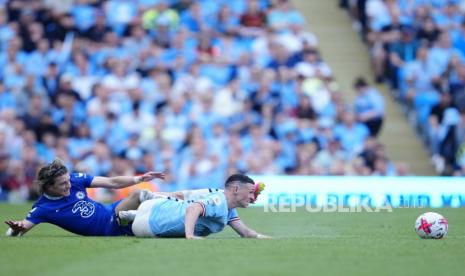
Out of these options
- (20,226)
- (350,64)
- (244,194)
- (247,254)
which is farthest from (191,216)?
(350,64)

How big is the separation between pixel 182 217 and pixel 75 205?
1464mm

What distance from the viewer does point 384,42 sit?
27.5 meters

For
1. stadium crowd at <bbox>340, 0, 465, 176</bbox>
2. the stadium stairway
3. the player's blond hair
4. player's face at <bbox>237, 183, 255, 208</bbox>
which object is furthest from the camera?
the stadium stairway

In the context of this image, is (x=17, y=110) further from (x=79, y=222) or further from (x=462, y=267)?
(x=462, y=267)

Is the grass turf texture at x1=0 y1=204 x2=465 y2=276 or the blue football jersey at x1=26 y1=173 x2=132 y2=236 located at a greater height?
the blue football jersey at x1=26 y1=173 x2=132 y2=236

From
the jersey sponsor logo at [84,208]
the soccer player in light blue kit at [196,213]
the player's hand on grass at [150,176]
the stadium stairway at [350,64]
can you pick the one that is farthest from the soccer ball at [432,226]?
the stadium stairway at [350,64]

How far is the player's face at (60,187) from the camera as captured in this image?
1379cm

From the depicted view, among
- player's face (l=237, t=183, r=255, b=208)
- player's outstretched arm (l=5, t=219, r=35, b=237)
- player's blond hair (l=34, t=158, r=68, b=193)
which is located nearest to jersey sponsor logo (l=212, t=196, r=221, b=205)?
player's face (l=237, t=183, r=255, b=208)

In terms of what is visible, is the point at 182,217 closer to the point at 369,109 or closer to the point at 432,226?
the point at 432,226

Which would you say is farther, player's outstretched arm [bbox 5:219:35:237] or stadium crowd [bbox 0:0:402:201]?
stadium crowd [bbox 0:0:402:201]

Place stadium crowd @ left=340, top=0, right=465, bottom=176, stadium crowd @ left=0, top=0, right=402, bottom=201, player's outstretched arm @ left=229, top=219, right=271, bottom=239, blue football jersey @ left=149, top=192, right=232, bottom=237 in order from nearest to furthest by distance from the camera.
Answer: blue football jersey @ left=149, top=192, right=232, bottom=237 < player's outstretched arm @ left=229, top=219, right=271, bottom=239 < stadium crowd @ left=0, top=0, right=402, bottom=201 < stadium crowd @ left=340, top=0, right=465, bottom=176

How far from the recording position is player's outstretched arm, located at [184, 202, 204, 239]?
13.3m

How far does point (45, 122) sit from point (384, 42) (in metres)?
8.76

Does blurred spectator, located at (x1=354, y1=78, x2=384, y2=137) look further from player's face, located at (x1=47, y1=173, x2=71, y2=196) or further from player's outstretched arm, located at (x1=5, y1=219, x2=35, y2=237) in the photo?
player's outstretched arm, located at (x1=5, y1=219, x2=35, y2=237)
